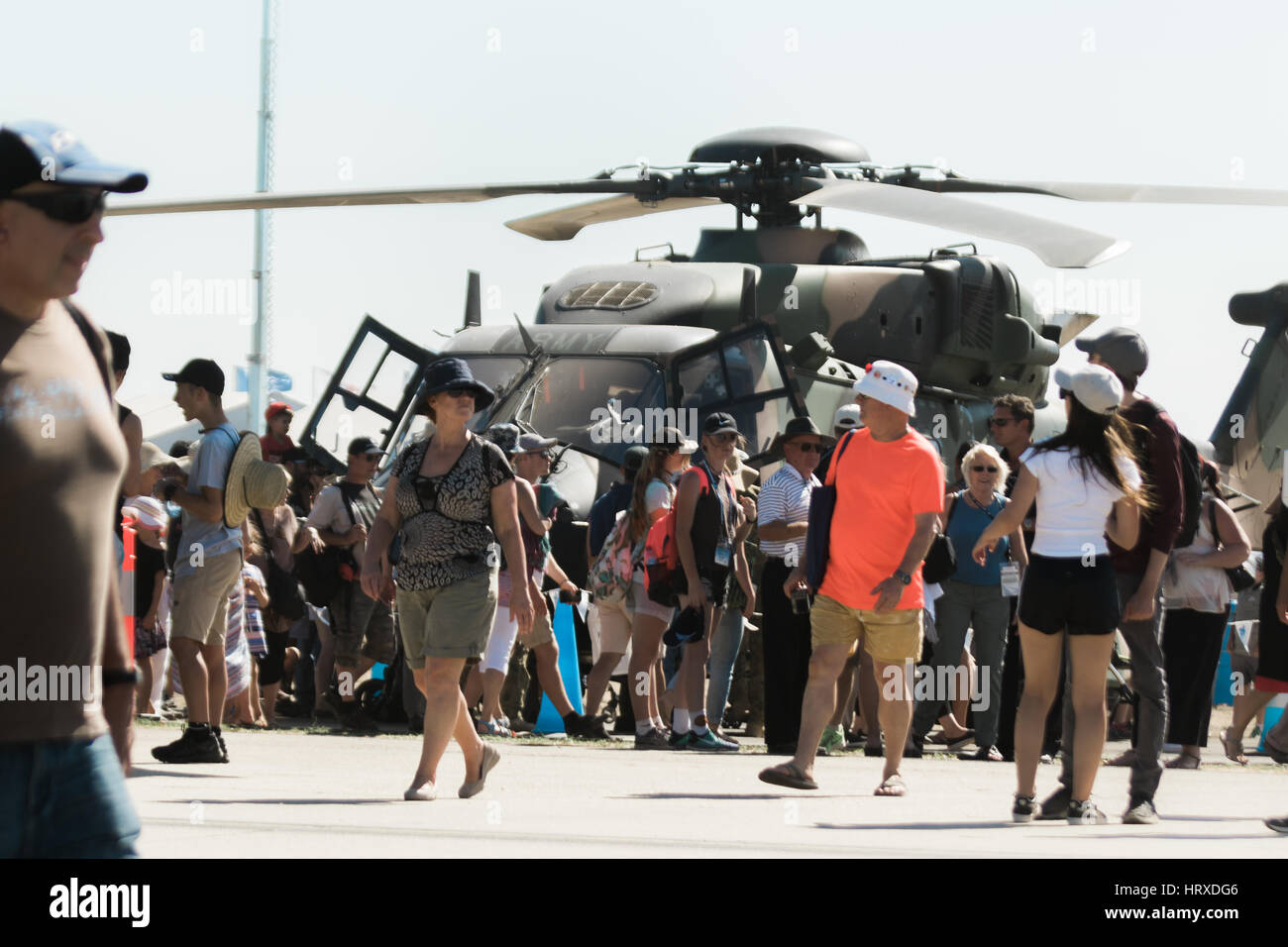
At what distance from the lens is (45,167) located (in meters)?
3.23

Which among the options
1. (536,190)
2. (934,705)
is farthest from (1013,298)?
(934,705)

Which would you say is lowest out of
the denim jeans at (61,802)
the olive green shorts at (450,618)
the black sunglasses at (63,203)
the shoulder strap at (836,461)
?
the olive green shorts at (450,618)

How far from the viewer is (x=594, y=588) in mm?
11984

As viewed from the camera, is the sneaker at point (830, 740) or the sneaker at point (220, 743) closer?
the sneaker at point (220, 743)

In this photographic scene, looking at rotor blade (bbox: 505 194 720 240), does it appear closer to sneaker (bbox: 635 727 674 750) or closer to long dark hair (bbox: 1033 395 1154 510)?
sneaker (bbox: 635 727 674 750)

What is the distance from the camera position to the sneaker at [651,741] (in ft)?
37.7

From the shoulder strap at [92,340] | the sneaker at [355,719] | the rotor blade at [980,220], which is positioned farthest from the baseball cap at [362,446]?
the shoulder strap at [92,340]

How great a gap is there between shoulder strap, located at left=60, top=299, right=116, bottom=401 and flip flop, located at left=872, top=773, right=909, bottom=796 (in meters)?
5.77

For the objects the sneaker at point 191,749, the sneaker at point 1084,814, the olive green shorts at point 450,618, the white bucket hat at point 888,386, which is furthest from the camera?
the sneaker at point 191,749

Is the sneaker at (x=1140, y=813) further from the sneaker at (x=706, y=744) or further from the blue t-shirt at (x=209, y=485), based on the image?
the blue t-shirt at (x=209, y=485)

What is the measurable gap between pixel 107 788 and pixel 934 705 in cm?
881

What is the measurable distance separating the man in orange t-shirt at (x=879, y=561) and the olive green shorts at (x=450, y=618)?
146cm
